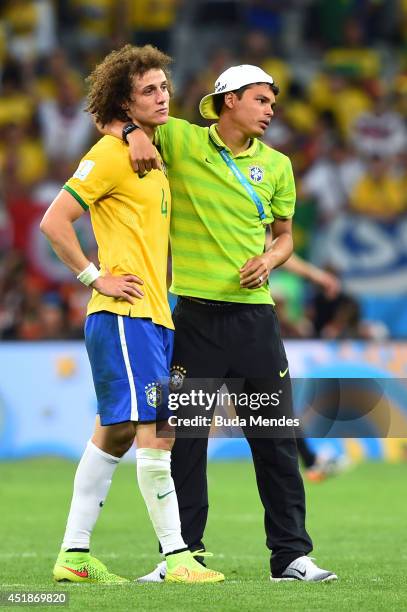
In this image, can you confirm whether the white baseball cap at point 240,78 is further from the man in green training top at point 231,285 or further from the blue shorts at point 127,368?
the blue shorts at point 127,368

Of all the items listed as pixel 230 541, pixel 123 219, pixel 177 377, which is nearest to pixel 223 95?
pixel 123 219

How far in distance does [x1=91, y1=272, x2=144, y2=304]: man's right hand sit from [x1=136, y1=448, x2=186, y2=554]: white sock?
74cm

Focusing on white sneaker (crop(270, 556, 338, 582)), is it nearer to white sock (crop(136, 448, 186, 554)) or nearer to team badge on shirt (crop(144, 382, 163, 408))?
white sock (crop(136, 448, 186, 554))

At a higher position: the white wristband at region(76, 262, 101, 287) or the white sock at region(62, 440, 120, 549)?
the white wristband at region(76, 262, 101, 287)

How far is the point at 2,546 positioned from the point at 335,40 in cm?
1441

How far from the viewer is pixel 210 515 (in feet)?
34.7

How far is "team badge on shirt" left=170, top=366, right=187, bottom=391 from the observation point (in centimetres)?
695

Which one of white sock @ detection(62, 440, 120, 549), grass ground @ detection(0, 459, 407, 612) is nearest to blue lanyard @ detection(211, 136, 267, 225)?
white sock @ detection(62, 440, 120, 549)

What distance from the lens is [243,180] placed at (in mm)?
7016

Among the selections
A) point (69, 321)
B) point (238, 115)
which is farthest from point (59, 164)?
point (238, 115)

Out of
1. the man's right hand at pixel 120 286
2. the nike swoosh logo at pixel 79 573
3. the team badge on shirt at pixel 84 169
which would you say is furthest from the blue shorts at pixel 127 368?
the nike swoosh logo at pixel 79 573

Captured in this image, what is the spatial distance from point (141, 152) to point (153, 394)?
1.14m

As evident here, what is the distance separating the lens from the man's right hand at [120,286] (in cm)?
664

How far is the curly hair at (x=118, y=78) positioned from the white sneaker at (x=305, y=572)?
7.64ft
